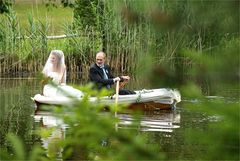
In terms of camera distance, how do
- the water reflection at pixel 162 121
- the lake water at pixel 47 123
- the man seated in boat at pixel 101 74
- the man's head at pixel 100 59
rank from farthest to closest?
the man's head at pixel 100 59 → the man seated in boat at pixel 101 74 → the water reflection at pixel 162 121 → the lake water at pixel 47 123

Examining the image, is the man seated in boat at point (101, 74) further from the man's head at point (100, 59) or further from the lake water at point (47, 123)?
the lake water at point (47, 123)

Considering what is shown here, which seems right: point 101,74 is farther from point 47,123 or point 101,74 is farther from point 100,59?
point 47,123

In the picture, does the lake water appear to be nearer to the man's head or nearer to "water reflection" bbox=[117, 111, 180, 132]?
"water reflection" bbox=[117, 111, 180, 132]

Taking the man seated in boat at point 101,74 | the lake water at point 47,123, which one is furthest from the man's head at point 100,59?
the lake water at point 47,123

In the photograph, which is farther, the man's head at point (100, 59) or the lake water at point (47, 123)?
the man's head at point (100, 59)

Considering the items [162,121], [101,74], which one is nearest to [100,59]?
[101,74]

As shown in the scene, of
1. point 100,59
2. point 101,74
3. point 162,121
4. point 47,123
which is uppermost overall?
point 100,59

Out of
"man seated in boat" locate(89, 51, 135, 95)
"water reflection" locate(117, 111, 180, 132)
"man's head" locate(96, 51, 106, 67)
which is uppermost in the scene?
"man's head" locate(96, 51, 106, 67)

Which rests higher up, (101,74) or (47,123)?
(101,74)

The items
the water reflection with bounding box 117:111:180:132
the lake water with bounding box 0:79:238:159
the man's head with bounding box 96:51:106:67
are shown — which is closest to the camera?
the lake water with bounding box 0:79:238:159

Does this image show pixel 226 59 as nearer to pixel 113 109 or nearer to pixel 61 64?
pixel 113 109

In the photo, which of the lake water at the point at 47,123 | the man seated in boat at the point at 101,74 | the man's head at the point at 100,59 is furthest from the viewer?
the man's head at the point at 100,59

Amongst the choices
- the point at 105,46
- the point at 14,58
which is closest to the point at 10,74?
the point at 14,58

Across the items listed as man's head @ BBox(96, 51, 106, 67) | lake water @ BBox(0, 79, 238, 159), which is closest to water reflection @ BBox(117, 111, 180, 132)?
lake water @ BBox(0, 79, 238, 159)
